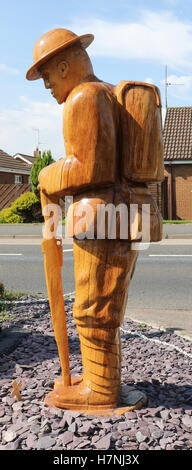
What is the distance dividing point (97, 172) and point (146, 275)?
5.46 meters

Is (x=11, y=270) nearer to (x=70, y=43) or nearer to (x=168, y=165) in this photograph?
(x=70, y=43)

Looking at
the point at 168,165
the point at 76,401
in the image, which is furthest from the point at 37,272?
the point at 168,165

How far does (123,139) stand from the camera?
2369 millimetres

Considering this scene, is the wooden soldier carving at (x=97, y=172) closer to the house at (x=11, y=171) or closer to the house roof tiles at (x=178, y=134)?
the house roof tiles at (x=178, y=134)

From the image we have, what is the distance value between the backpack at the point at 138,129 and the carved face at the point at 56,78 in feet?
0.90

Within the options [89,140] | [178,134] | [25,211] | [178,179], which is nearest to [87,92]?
[89,140]

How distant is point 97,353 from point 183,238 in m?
11.2

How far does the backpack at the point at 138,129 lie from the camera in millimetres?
2326

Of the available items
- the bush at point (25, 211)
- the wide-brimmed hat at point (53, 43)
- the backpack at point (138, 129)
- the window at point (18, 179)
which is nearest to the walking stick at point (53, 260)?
the backpack at point (138, 129)

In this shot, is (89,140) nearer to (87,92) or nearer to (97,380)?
(87,92)

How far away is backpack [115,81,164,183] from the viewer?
2.33 meters

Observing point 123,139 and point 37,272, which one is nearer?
point 123,139

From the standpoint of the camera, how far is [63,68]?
94.7 inches

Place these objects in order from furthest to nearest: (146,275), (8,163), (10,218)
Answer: (8,163) → (10,218) → (146,275)
